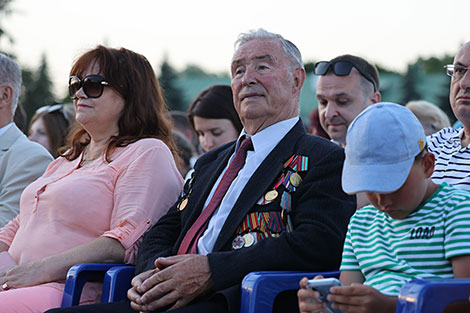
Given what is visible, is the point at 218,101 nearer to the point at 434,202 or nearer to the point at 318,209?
the point at 318,209

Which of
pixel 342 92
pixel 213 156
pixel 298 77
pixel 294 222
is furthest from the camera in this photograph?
pixel 342 92

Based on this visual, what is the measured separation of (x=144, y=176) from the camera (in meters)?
3.65

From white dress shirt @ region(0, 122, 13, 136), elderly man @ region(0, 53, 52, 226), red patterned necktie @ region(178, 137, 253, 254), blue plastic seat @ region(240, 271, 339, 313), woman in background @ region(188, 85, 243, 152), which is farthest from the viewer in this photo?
woman in background @ region(188, 85, 243, 152)

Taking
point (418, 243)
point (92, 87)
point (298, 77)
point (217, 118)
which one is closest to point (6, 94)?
point (92, 87)

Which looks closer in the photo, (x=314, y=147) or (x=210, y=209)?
(x=314, y=147)

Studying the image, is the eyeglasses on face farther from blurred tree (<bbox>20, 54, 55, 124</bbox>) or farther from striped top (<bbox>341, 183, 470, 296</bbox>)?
blurred tree (<bbox>20, 54, 55, 124</bbox>)

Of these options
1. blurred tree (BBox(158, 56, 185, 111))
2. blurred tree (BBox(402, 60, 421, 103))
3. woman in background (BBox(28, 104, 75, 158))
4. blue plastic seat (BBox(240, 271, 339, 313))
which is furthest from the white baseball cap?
blurred tree (BBox(402, 60, 421, 103))

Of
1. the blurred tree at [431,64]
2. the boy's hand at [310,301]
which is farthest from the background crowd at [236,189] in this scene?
the blurred tree at [431,64]

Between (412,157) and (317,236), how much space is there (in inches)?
30.2

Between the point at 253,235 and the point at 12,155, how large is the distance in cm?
237

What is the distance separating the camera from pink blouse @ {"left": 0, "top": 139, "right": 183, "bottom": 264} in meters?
3.61

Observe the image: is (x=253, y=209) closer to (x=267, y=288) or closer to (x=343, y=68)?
(x=267, y=288)

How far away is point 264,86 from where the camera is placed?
3.46 m

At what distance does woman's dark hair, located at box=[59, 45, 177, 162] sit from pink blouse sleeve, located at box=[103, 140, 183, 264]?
0.27 meters
